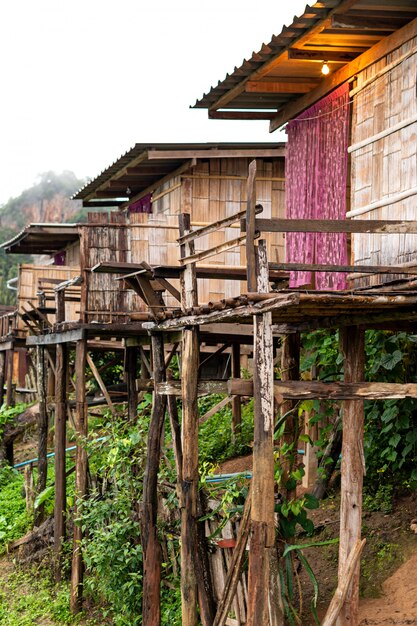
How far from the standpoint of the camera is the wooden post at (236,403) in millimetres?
16516

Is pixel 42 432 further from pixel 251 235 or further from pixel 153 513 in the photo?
pixel 251 235

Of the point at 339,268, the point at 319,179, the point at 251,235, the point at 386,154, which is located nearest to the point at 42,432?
the point at 319,179

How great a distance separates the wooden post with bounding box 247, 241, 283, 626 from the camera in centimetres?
901

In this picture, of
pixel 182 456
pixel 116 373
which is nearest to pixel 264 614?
pixel 182 456

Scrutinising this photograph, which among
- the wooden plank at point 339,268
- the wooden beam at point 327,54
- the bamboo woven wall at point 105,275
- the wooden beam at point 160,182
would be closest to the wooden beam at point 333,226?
the wooden plank at point 339,268

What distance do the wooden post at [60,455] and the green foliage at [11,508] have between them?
2.11 metres

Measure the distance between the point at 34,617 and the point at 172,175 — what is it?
8.02 m

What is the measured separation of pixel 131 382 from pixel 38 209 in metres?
38.6

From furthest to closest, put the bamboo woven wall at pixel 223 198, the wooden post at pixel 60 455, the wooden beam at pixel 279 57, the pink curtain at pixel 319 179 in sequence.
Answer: the bamboo woven wall at pixel 223 198 < the wooden post at pixel 60 455 < the pink curtain at pixel 319 179 < the wooden beam at pixel 279 57

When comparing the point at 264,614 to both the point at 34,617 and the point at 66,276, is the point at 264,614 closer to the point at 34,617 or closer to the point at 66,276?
the point at 34,617

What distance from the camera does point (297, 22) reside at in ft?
33.5

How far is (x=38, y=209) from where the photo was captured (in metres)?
53.6

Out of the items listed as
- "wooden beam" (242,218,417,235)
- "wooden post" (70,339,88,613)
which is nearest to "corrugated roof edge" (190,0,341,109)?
"wooden beam" (242,218,417,235)

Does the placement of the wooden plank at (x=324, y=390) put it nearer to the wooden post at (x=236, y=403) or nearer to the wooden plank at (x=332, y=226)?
the wooden plank at (x=332, y=226)
